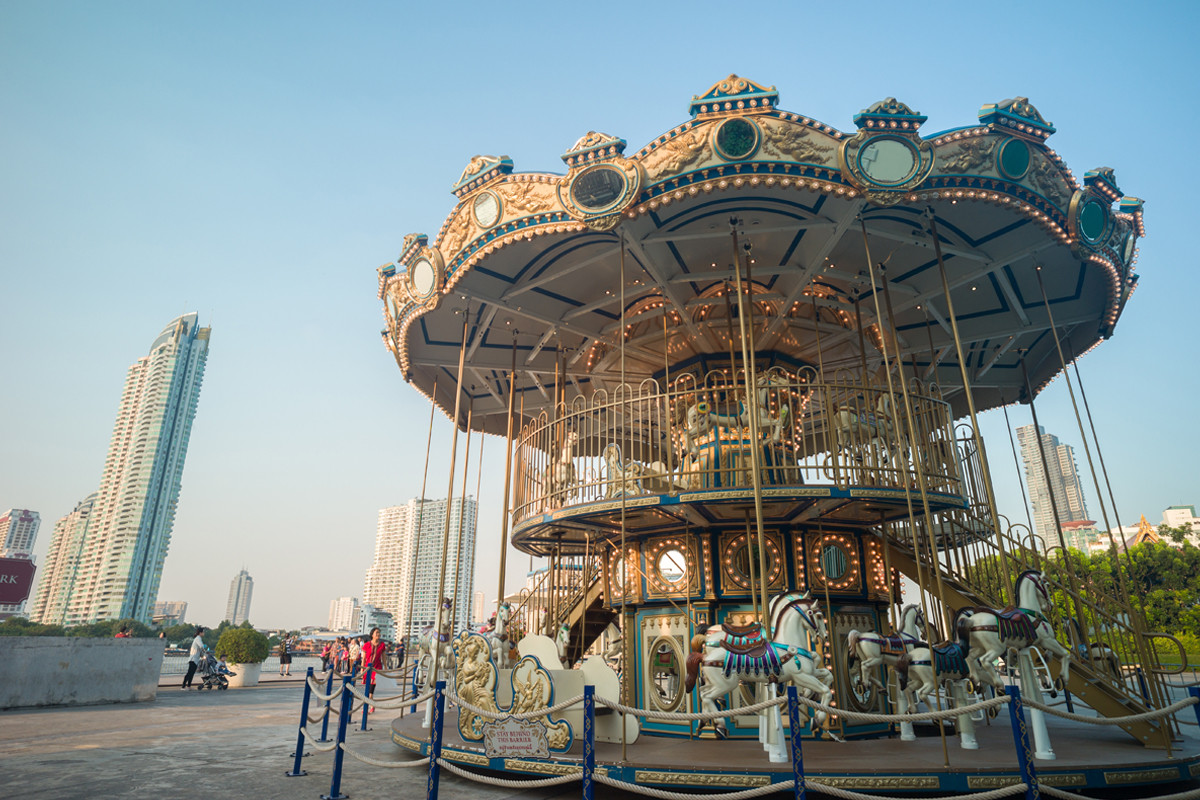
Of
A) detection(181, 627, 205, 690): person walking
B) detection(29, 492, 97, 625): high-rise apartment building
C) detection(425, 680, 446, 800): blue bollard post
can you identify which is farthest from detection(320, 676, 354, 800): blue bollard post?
detection(29, 492, 97, 625): high-rise apartment building

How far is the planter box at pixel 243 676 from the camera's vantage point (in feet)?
67.8

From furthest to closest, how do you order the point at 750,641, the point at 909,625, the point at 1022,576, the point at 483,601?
the point at 483,601, the point at 909,625, the point at 1022,576, the point at 750,641

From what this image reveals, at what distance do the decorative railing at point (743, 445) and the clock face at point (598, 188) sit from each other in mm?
2586

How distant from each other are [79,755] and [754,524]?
9401 mm

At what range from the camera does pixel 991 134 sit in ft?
27.4

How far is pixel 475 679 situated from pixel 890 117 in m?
8.41

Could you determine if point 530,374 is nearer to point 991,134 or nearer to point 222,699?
point 991,134

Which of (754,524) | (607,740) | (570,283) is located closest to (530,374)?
(570,283)

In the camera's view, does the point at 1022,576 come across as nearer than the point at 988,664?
No

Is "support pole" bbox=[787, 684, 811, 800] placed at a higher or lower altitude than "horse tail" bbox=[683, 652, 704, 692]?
lower

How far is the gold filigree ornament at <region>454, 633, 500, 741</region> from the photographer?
7535 mm

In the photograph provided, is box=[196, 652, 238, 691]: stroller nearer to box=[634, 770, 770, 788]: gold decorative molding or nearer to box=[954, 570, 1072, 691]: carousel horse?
box=[634, 770, 770, 788]: gold decorative molding

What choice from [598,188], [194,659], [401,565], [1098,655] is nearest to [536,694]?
[598,188]

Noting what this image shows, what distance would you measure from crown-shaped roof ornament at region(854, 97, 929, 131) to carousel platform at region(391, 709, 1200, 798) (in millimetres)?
7009
